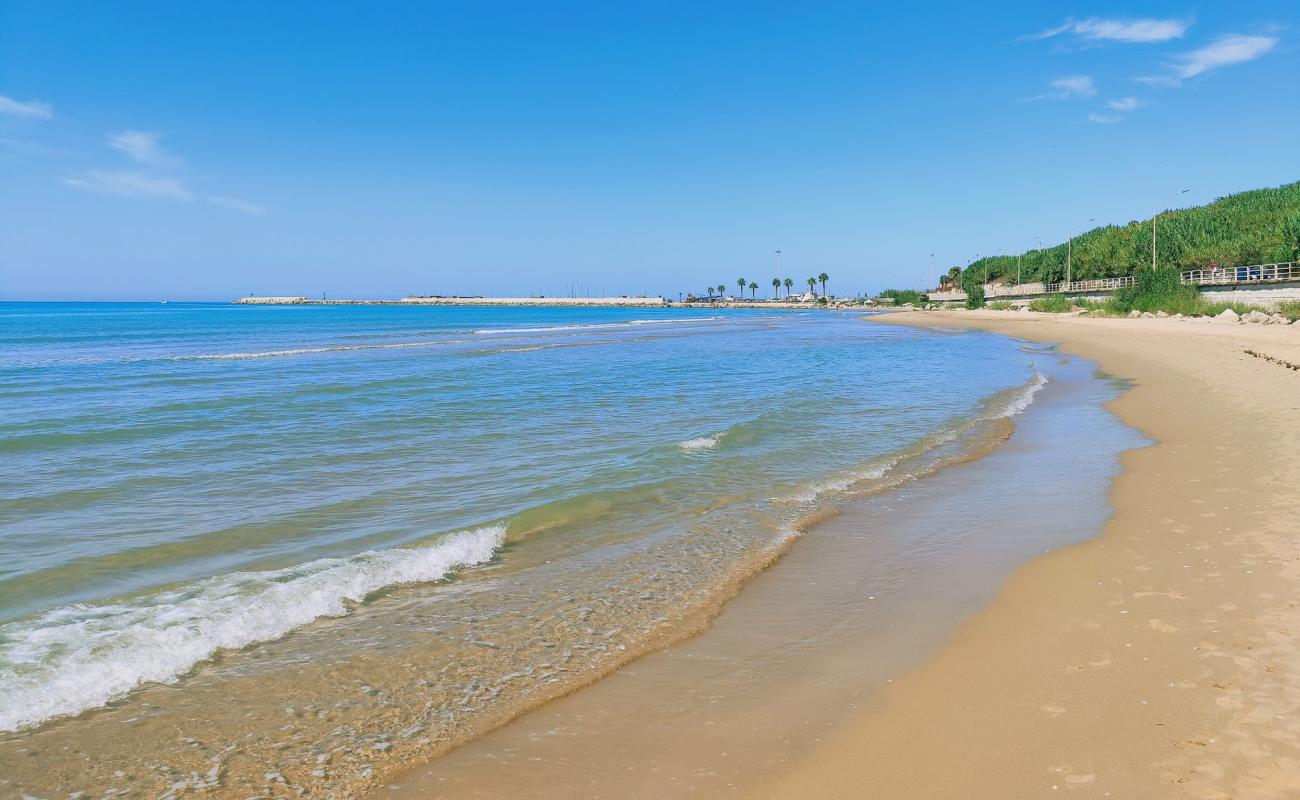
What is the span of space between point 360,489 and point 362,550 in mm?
2901

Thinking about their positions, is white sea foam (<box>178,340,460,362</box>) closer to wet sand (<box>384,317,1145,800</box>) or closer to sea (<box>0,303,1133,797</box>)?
sea (<box>0,303,1133,797</box>)

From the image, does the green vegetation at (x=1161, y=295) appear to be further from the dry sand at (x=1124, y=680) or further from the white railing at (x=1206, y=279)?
the dry sand at (x=1124, y=680)

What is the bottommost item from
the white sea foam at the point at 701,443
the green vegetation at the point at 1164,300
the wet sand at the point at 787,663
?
the wet sand at the point at 787,663

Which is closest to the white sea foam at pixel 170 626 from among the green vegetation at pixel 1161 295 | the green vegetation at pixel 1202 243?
the green vegetation at pixel 1161 295

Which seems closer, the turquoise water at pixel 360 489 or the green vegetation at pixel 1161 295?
the turquoise water at pixel 360 489

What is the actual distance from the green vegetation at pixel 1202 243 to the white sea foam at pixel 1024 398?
158ft

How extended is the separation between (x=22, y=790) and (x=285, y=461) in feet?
30.5

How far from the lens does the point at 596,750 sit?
13.4 ft

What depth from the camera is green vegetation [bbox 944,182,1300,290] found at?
64812 mm

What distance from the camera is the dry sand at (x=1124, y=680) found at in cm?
364

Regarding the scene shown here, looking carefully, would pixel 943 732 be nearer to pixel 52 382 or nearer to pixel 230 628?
pixel 230 628

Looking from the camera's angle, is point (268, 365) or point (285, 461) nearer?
point (285, 461)

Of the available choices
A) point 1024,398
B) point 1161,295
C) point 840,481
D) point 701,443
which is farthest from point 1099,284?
point 840,481

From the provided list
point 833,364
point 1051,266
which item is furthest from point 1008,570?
point 1051,266
